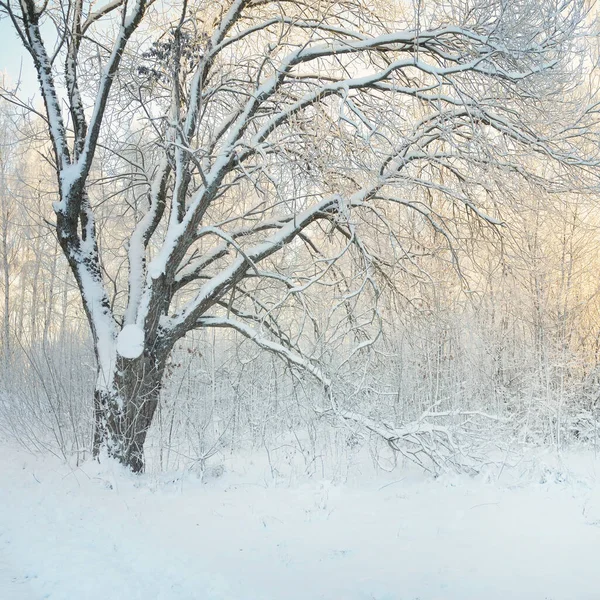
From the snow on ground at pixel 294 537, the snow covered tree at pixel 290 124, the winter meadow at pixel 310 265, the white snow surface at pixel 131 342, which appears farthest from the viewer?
the white snow surface at pixel 131 342

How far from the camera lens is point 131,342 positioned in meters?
6.30

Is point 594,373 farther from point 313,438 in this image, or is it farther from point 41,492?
point 41,492

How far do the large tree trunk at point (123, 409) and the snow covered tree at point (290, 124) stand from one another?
2 centimetres

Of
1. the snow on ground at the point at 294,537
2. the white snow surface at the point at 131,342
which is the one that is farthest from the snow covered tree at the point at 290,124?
the snow on ground at the point at 294,537

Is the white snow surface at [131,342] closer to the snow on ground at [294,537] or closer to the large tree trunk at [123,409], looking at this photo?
the large tree trunk at [123,409]

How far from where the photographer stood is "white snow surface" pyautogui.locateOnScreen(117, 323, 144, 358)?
248 inches

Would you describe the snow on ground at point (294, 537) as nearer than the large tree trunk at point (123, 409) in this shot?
Yes

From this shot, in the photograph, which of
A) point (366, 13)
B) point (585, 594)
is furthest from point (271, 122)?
point (585, 594)

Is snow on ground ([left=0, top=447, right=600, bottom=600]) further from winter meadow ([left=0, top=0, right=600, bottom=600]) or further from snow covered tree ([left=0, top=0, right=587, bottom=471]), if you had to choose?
snow covered tree ([left=0, top=0, right=587, bottom=471])

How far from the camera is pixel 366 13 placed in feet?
23.0

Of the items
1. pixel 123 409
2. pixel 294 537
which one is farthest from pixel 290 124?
pixel 294 537

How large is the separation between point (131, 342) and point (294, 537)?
9.61 feet

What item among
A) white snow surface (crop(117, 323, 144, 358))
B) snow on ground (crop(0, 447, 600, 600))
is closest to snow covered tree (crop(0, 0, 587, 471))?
white snow surface (crop(117, 323, 144, 358))

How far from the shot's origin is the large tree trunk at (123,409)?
20.8 ft
